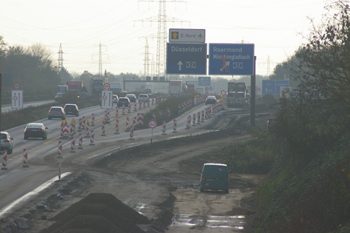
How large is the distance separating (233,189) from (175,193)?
3472mm

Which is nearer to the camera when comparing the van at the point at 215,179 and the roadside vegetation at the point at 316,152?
the roadside vegetation at the point at 316,152

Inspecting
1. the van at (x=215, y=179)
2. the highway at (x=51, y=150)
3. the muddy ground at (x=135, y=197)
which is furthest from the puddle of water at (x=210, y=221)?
the highway at (x=51, y=150)

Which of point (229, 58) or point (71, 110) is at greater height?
point (229, 58)

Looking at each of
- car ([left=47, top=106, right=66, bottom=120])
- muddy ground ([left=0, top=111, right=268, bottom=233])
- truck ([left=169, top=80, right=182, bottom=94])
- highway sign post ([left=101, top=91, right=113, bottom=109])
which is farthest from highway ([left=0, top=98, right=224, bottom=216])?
truck ([left=169, top=80, right=182, bottom=94])

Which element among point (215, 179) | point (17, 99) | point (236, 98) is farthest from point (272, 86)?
point (215, 179)

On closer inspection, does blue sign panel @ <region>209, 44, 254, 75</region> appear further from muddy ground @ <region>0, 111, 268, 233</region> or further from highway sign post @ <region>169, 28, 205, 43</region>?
muddy ground @ <region>0, 111, 268, 233</region>

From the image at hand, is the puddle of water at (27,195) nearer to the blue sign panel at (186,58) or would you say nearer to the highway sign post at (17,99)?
the blue sign panel at (186,58)

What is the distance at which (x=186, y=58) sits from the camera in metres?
35.0

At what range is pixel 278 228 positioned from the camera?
1050 centimetres

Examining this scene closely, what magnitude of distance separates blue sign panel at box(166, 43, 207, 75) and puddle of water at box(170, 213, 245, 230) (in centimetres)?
2043

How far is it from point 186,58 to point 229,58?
3.89m

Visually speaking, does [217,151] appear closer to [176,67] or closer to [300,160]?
[176,67]

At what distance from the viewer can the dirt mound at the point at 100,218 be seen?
10625mm

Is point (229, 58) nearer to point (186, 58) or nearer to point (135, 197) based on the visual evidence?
point (186, 58)
